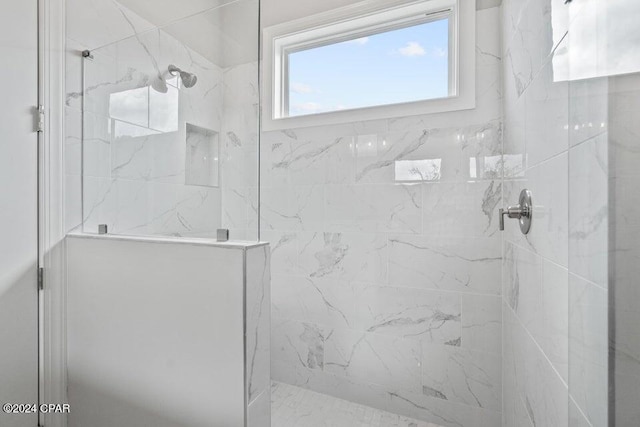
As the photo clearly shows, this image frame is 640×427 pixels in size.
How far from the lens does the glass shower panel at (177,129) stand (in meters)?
1.14

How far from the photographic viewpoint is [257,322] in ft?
3.22

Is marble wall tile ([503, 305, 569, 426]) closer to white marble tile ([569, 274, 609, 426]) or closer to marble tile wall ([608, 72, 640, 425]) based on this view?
white marble tile ([569, 274, 609, 426])

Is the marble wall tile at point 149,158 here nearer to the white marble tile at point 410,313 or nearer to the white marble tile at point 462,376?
the white marble tile at point 410,313

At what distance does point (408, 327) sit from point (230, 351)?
1106 millimetres

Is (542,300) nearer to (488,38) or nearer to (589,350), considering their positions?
(589,350)

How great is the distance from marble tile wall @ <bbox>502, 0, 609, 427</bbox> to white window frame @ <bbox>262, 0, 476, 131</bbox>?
0.21m

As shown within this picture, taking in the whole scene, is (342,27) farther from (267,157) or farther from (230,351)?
(230,351)

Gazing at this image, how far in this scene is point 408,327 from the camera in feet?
5.69

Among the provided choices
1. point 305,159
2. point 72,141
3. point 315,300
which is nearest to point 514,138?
point 305,159

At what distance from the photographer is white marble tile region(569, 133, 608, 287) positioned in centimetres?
46

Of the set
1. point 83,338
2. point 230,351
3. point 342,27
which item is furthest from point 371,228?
point 83,338

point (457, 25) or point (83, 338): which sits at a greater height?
→ point (457, 25)

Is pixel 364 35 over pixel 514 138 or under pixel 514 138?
over

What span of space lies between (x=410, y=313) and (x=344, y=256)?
483 millimetres
